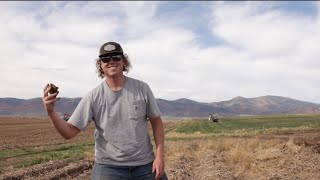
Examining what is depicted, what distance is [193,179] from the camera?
10367 millimetres

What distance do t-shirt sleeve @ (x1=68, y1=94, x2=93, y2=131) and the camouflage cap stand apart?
41cm

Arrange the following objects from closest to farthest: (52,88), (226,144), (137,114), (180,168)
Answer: (52,88) < (137,114) < (180,168) < (226,144)

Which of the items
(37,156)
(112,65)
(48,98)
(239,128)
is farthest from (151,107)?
(239,128)

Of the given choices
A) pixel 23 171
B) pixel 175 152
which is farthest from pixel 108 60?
pixel 175 152

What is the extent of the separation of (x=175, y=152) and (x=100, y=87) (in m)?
12.8

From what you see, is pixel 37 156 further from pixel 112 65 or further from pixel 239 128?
pixel 239 128

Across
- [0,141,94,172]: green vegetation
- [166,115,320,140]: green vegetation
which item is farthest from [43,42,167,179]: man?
[166,115,320,140]: green vegetation

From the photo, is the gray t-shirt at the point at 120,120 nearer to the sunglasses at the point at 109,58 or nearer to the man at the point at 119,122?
the man at the point at 119,122

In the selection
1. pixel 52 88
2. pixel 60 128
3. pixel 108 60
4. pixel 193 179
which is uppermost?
pixel 108 60

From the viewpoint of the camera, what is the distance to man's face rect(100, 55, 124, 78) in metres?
3.90

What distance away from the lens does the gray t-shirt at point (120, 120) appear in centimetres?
380

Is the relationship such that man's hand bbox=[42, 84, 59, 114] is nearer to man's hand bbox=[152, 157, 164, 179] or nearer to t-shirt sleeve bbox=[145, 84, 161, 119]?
t-shirt sleeve bbox=[145, 84, 161, 119]

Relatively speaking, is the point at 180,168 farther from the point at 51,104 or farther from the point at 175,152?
the point at 51,104

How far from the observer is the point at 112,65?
392cm
